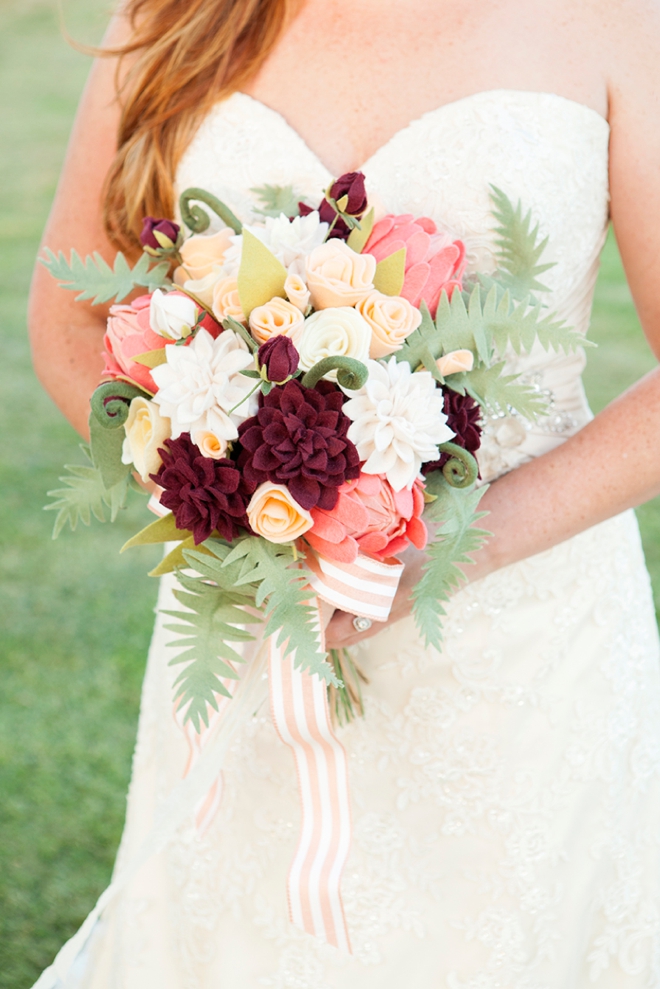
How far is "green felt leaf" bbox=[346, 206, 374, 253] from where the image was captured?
159 centimetres

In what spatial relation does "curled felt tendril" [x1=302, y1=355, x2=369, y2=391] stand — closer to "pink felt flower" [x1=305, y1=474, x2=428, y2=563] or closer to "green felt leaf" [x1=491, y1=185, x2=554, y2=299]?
"pink felt flower" [x1=305, y1=474, x2=428, y2=563]

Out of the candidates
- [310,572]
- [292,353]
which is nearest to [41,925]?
[310,572]

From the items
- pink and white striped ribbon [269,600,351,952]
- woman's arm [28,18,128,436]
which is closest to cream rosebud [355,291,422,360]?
pink and white striped ribbon [269,600,351,952]

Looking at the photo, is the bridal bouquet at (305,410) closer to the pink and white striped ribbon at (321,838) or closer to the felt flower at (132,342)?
the felt flower at (132,342)

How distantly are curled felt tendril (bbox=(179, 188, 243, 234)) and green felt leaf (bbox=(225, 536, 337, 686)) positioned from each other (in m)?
0.58

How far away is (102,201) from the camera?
84.2 inches

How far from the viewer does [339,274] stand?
59.7 inches

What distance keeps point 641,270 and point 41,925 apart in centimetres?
263

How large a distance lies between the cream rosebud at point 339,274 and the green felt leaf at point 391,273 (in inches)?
0.9

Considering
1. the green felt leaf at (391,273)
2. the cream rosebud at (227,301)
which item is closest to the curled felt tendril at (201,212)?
the cream rosebud at (227,301)

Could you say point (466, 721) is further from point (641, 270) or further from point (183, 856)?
point (641, 270)

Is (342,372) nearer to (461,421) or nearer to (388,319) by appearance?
(388,319)

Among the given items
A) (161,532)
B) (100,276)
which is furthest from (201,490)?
(100,276)

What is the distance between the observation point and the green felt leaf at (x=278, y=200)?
1.81 metres
